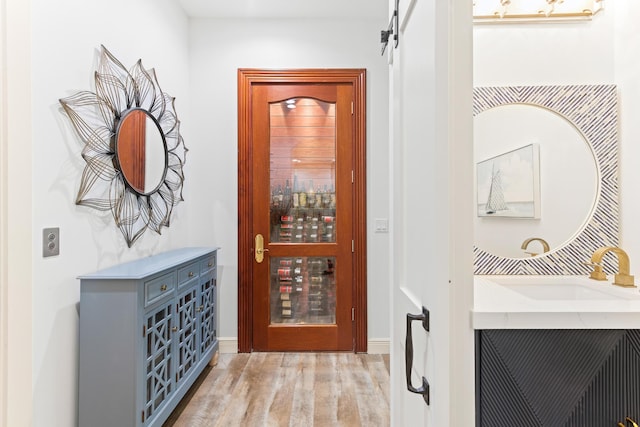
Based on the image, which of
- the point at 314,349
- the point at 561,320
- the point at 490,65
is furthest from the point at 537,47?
the point at 314,349

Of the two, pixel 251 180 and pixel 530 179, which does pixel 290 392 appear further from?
pixel 530 179

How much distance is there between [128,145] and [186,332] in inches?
48.0

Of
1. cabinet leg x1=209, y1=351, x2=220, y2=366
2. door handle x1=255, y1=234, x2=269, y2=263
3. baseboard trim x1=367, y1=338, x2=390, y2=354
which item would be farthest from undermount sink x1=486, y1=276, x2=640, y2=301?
cabinet leg x1=209, y1=351, x2=220, y2=366

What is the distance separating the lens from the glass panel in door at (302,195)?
327 cm

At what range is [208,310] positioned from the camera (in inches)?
112

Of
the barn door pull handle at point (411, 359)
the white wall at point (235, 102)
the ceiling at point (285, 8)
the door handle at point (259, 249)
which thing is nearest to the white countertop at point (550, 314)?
the barn door pull handle at point (411, 359)

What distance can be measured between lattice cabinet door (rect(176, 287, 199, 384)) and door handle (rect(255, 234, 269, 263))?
2.48ft

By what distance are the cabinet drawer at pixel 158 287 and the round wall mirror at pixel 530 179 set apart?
1566 millimetres

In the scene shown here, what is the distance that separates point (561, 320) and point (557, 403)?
0.66 ft

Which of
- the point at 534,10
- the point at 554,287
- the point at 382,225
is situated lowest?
the point at 554,287

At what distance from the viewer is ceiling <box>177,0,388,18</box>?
9.80 ft

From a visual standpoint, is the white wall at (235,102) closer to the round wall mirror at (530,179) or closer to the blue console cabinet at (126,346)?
the blue console cabinet at (126,346)

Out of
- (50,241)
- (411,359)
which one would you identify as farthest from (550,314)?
(50,241)

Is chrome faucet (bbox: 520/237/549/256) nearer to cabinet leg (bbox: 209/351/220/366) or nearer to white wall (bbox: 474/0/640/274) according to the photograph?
white wall (bbox: 474/0/640/274)
